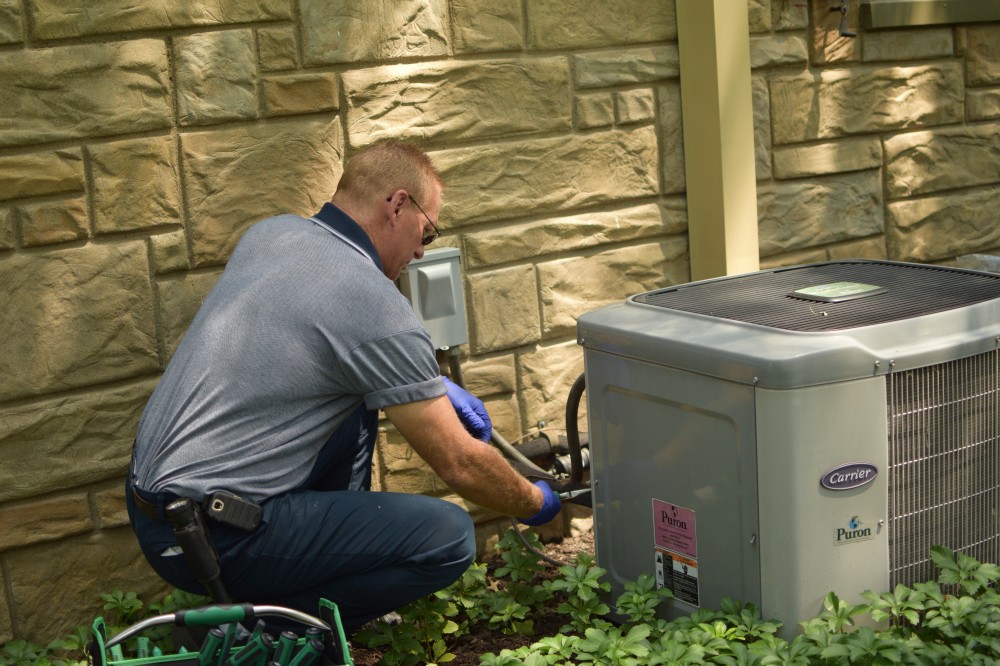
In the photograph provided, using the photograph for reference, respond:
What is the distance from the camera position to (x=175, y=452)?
2.66 m

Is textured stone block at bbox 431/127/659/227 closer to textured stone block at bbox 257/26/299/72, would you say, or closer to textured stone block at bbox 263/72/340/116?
textured stone block at bbox 263/72/340/116

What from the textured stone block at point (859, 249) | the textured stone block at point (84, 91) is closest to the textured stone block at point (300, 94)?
the textured stone block at point (84, 91)

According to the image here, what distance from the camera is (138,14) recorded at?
3.13 metres

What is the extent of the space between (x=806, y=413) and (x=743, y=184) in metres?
1.73

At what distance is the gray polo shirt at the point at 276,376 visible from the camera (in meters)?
2.67

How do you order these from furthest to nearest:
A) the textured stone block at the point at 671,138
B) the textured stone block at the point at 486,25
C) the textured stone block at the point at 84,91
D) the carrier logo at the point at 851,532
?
the textured stone block at the point at 671,138, the textured stone block at the point at 486,25, the textured stone block at the point at 84,91, the carrier logo at the point at 851,532

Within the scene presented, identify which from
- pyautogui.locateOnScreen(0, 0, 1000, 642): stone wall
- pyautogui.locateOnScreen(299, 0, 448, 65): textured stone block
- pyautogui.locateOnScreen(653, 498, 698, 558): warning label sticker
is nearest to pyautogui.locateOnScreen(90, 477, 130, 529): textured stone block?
pyautogui.locateOnScreen(0, 0, 1000, 642): stone wall

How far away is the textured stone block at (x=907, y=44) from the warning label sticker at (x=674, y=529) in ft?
8.15

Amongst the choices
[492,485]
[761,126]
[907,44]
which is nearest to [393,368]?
[492,485]

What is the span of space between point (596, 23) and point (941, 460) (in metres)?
1.93

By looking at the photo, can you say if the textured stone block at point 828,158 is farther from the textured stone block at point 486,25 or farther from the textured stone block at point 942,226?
the textured stone block at point 486,25

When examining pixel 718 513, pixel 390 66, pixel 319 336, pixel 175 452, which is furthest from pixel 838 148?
pixel 175 452

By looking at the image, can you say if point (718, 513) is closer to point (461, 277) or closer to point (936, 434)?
point (936, 434)

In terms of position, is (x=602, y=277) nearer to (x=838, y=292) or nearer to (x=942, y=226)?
(x=838, y=292)
